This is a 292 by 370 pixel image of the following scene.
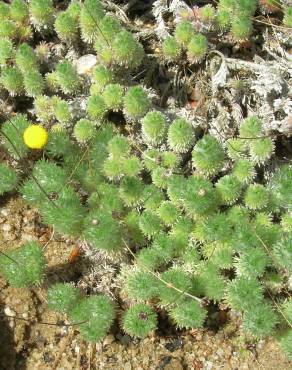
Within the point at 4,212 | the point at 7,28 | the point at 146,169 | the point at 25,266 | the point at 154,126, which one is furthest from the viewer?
the point at 7,28

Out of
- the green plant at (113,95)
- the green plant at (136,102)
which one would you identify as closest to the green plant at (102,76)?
the green plant at (113,95)

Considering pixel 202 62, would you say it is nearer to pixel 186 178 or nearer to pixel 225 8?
pixel 225 8

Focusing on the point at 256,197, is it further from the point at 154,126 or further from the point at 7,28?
the point at 7,28

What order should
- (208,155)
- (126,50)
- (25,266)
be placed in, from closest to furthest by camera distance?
(25,266) → (208,155) → (126,50)

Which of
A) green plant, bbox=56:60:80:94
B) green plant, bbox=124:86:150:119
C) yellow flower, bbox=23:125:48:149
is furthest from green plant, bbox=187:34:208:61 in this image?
yellow flower, bbox=23:125:48:149

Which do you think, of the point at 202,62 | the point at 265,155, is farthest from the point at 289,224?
the point at 202,62

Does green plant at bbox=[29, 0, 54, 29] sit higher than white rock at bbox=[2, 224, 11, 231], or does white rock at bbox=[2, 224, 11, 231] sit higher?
green plant at bbox=[29, 0, 54, 29]

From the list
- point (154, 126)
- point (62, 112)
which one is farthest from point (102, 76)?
point (154, 126)

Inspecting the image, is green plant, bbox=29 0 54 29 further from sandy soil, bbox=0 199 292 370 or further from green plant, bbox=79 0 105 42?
sandy soil, bbox=0 199 292 370
